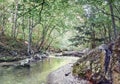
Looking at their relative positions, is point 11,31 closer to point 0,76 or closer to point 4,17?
point 4,17

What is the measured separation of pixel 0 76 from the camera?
65.3ft

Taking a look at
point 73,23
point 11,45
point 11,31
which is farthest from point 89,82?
point 73,23

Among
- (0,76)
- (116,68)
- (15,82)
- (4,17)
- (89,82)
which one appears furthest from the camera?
(4,17)

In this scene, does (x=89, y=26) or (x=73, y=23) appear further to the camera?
(x=73, y=23)

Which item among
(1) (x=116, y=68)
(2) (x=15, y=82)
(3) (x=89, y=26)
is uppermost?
(3) (x=89, y=26)

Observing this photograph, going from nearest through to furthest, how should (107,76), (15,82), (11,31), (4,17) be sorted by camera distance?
(107,76) < (15,82) < (4,17) < (11,31)

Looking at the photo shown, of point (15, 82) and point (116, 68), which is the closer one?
point (116, 68)

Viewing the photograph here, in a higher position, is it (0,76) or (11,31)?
(11,31)

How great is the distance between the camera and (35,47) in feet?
153

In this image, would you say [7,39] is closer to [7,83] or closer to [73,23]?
[73,23]

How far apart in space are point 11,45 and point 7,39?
253cm

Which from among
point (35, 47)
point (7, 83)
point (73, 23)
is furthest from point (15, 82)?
point (73, 23)

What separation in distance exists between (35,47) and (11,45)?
11.6 meters

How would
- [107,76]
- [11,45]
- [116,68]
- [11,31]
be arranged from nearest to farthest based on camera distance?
[116,68], [107,76], [11,45], [11,31]
